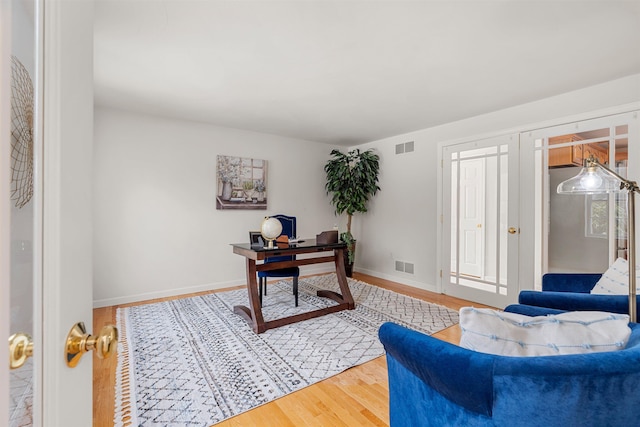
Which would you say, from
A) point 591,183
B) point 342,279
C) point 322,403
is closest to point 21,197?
point 322,403

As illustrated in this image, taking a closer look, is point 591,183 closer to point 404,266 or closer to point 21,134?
point 21,134

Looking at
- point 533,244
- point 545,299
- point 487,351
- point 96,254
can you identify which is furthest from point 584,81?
point 96,254

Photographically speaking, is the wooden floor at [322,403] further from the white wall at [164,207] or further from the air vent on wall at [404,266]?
the air vent on wall at [404,266]

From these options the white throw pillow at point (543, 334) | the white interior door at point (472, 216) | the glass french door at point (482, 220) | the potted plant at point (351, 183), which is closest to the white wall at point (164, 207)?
the potted plant at point (351, 183)

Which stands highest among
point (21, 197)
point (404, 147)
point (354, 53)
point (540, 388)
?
point (354, 53)

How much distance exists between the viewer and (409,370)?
3.32 ft

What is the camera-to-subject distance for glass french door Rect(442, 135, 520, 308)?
335 centimetres

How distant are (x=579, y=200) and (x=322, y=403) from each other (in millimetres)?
3005

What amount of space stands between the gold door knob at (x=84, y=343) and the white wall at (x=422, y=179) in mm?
3842

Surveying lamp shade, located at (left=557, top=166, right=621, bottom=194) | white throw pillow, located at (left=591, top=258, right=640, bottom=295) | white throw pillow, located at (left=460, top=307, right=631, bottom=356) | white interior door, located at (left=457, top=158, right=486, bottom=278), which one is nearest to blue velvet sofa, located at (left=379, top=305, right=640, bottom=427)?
white throw pillow, located at (left=460, top=307, right=631, bottom=356)

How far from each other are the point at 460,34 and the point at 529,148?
1.87 m

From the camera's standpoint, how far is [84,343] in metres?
0.54

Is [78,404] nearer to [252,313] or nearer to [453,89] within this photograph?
[252,313]

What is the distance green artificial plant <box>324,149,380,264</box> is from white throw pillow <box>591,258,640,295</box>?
3164mm
